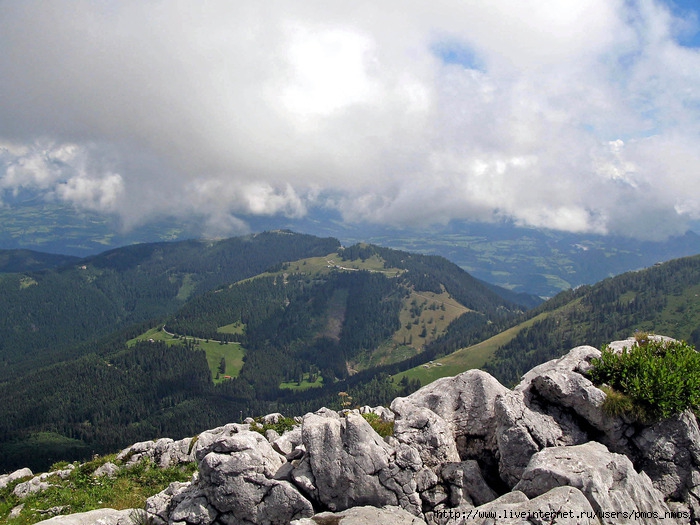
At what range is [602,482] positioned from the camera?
1816 cm

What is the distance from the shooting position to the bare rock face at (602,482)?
1772 cm

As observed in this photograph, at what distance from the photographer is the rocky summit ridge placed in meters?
18.9

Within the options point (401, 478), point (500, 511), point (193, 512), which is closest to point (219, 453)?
point (193, 512)

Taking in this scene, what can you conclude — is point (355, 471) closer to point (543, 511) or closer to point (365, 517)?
point (365, 517)

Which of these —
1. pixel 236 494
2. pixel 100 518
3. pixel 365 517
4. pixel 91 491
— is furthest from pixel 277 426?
pixel 365 517

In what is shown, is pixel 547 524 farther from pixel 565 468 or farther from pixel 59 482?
pixel 59 482

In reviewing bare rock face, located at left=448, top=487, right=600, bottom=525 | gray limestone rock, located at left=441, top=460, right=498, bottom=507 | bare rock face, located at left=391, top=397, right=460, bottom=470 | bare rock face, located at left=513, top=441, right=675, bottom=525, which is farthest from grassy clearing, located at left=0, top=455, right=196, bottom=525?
bare rock face, located at left=513, top=441, right=675, bottom=525

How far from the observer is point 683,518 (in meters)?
19.8

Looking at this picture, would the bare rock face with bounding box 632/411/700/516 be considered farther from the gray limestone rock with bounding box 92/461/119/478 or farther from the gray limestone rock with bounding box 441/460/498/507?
the gray limestone rock with bounding box 92/461/119/478

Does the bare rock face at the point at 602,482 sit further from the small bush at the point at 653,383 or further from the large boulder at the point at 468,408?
the large boulder at the point at 468,408

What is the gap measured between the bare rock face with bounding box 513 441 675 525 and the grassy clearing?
2429cm

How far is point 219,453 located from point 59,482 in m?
24.4

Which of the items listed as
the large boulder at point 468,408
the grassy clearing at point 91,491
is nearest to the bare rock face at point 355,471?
the large boulder at point 468,408

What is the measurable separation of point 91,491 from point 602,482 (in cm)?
3357
